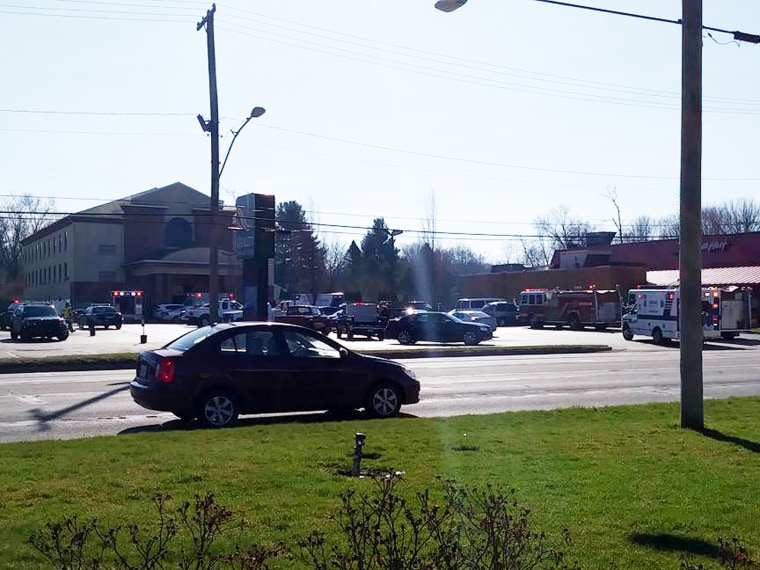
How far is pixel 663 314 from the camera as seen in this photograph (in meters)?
41.3

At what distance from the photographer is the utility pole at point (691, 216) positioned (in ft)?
39.1

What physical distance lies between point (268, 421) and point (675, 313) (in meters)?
30.4

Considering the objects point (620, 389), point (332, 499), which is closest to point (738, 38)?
point (620, 389)

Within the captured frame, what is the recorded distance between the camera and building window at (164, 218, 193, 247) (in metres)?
84.4

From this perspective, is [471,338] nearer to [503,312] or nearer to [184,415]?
[503,312]

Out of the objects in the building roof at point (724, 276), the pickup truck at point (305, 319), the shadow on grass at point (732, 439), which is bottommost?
the shadow on grass at point (732, 439)

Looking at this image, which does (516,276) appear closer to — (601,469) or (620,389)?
(620,389)

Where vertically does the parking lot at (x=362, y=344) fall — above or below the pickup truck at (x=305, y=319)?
below

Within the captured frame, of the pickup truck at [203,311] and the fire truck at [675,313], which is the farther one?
the pickup truck at [203,311]

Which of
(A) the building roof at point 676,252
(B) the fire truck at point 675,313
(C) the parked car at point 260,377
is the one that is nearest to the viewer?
(C) the parked car at point 260,377

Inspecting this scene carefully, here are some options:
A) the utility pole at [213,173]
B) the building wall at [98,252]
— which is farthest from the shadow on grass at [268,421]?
the building wall at [98,252]

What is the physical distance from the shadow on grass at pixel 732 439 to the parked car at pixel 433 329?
2813cm

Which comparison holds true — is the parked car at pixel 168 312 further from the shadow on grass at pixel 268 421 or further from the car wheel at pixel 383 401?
the car wheel at pixel 383 401

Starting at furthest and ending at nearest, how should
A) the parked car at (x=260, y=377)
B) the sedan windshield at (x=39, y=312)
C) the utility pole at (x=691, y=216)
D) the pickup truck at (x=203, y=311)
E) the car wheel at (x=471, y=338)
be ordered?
1. the pickup truck at (x=203, y=311)
2. the sedan windshield at (x=39, y=312)
3. the car wheel at (x=471, y=338)
4. the parked car at (x=260, y=377)
5. the utility pole at (x=691, y=216)
